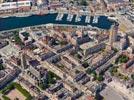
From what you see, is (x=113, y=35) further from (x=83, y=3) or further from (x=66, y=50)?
(x=83, y=3)

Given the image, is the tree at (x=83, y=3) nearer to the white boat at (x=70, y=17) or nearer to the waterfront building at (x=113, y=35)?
the white boat at (x=70, y=17)

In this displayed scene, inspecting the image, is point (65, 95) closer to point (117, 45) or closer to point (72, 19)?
point (117, 45)

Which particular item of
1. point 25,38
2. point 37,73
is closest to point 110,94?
point 37,73

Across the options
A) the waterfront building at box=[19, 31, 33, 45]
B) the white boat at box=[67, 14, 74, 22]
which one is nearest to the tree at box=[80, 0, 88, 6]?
the white boat at box=[67, 14, 74, 22]

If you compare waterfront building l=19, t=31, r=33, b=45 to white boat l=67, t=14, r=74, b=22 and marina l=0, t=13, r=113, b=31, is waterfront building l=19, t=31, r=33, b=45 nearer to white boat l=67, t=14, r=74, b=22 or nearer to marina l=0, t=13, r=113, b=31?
marina l=0, t=13, r=113, b=31

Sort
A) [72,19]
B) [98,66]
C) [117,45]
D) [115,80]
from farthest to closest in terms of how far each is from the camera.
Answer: [72,19] < [117,45] < [98,66] < [115,80]

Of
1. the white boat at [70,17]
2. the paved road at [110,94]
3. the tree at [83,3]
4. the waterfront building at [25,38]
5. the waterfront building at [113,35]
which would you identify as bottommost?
the paved road at [110,94]

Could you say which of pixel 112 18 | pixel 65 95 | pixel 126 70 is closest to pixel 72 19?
pixel 112 18

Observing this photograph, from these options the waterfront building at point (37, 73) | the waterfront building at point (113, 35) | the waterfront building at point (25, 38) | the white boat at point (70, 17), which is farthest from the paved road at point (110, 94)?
the white boat at point (70, 17)
